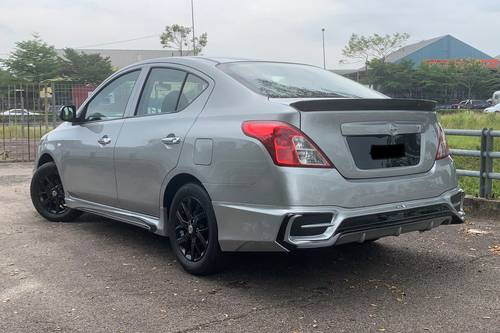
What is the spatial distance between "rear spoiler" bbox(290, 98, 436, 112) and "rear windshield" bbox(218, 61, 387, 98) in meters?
0.40

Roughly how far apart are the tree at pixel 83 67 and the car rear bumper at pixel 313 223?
50.5m

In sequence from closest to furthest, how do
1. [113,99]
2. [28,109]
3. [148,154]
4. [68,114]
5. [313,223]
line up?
[313,223] → [148,154] → [113,99] → [68,114] → [28,109]

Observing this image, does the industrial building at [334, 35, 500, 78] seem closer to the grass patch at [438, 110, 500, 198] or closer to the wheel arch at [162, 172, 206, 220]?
the grass patch at [438, 110, 500, 198]

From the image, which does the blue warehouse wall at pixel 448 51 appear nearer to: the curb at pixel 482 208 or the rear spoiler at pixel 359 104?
the curb at pixel 482 208

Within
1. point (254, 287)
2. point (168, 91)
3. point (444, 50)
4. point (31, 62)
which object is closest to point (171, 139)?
point (168, 91)

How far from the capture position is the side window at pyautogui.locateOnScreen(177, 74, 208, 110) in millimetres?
4492

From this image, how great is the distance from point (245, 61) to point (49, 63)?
158 feet

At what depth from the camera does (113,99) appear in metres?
5.55

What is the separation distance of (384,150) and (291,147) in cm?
75

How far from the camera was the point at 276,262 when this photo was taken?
479 centimetres

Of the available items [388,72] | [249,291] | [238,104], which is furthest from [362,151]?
[388,72]

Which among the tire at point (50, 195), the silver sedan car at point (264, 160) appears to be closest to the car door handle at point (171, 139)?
the silver sedan car at point (264, 160)

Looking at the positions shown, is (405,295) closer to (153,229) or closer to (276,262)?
(276,262)

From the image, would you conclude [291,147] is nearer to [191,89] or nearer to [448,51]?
[191,89]
